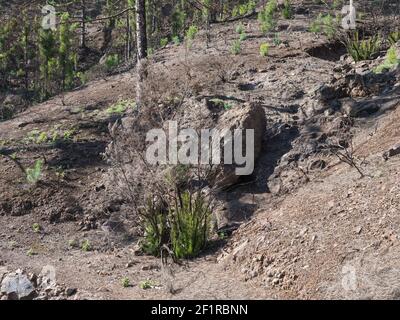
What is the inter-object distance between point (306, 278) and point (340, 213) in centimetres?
98

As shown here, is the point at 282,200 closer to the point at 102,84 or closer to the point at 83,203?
the point at 83,203

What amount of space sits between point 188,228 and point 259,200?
1269 mm

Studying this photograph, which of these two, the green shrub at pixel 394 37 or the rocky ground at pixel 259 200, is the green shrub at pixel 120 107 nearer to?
the rocky ground at pixel 259 200

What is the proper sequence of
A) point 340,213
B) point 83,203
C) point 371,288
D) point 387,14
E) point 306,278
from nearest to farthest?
point 371,288 < point 306,278 < point 340,213 < point 83,203 < point 387,14

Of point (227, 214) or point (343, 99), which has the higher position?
point (343, 99)

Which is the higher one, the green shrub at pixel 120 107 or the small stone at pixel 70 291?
the green shrub at pixel 120 107

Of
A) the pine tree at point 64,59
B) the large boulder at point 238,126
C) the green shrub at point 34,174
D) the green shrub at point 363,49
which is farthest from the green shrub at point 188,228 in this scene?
the pine tree at point 64,59

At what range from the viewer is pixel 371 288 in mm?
4742

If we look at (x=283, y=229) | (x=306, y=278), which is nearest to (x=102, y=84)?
(x=283, y=229)

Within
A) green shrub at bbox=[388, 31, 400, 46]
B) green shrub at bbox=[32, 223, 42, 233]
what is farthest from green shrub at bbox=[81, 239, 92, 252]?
green shrub at bbox=[388, 31, 400, 46]

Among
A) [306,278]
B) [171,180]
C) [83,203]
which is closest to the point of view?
[306,278]

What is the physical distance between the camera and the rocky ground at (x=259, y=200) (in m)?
5.45

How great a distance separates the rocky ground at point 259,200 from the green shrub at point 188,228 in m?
0.19

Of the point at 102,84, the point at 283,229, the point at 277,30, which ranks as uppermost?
the point at 277,30
